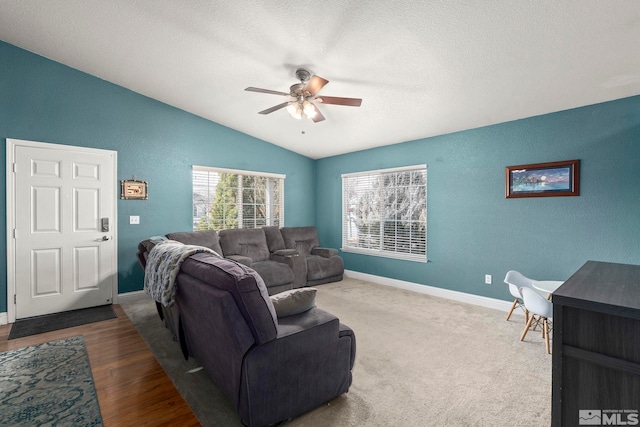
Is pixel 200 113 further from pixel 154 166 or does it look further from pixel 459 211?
pixel 459 211

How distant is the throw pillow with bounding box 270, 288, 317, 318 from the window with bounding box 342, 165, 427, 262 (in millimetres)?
3190

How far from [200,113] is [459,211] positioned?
4.32 m

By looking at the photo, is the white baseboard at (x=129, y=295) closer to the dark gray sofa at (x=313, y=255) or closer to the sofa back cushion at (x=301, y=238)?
the dark gray sofa at (x=313, y=255)

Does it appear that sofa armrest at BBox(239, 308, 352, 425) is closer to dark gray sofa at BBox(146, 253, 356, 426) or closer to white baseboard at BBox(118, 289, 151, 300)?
dark gray sofa at BBox(146, 253, 356, 426)

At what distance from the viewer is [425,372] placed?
240 centimetres

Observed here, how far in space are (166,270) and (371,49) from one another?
8.39 feet

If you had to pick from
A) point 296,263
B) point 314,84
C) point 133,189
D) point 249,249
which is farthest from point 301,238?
point 314,84

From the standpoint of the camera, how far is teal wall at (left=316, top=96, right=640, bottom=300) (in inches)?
122

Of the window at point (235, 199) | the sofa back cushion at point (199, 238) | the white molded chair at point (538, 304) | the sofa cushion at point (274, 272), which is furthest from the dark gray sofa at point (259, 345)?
the window at point (235, 199)

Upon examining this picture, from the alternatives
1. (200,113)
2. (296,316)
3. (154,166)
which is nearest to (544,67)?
(296,316)

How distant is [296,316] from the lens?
6.48 ft

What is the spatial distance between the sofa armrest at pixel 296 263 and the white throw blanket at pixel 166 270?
248cm

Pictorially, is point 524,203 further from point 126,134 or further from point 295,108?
point 126,134

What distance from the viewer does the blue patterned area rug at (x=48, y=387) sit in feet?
6.17
